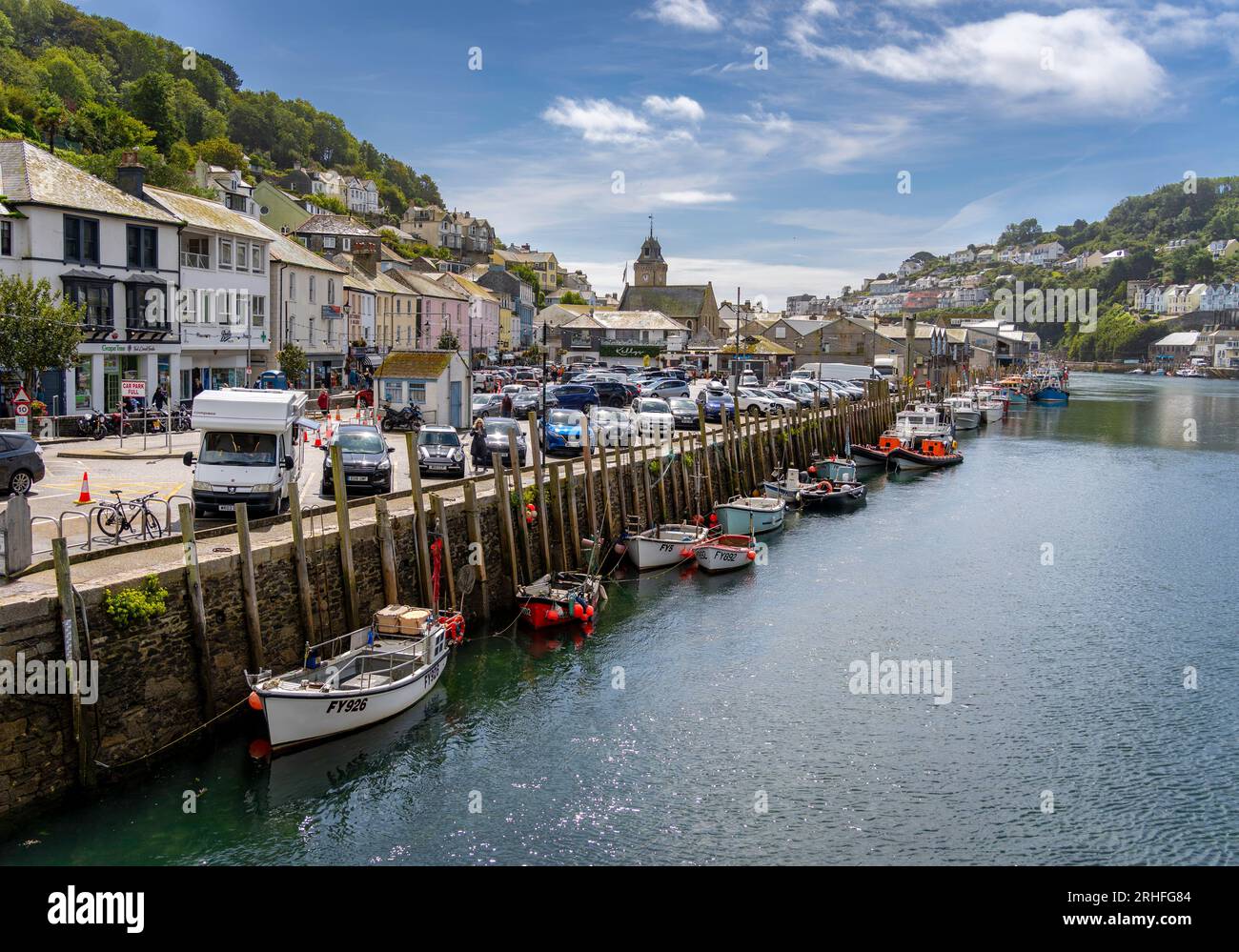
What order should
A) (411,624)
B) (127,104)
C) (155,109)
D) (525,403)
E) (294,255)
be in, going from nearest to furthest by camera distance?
(411,624) < (525,403) < (294,255) < (155,109) < (127,104)

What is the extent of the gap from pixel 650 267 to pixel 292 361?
95850mm

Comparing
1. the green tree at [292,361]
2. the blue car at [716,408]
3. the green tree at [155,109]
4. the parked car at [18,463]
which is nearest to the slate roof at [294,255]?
the green tree at [292,361]

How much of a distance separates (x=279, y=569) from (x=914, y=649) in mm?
15220

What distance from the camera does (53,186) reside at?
1506 inches

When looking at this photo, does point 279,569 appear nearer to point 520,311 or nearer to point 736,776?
point 736,776

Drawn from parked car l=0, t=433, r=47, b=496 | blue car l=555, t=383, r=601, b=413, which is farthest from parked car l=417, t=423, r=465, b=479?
blue car l=555, t=383, r=601, b=413

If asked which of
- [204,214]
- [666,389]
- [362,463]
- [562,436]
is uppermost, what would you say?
[204,214]

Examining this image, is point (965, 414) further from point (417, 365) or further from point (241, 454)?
point (241, 454)

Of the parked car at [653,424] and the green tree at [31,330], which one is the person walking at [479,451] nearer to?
the parked car at [653,424]

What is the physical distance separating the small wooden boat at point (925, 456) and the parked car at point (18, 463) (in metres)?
47.3

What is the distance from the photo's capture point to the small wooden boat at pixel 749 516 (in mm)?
37188

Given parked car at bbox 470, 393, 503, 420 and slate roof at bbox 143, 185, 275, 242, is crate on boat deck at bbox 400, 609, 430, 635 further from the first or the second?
slate roof at bbox 143, 185, 275, 242

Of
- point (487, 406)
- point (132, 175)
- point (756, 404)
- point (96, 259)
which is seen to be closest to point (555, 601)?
point (487, 406)
